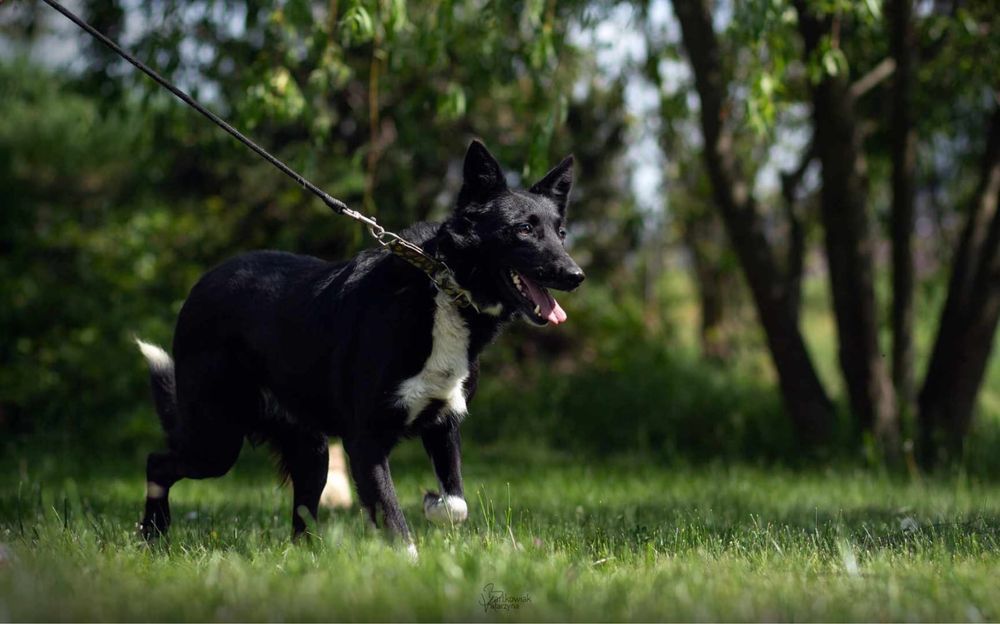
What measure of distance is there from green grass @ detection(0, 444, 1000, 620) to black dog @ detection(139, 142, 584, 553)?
1.08ft

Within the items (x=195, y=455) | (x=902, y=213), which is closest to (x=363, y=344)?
(x=195, y=455)

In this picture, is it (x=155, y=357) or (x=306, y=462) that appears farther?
(x=155, y=357)

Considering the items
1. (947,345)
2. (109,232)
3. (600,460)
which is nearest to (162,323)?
(109,232)

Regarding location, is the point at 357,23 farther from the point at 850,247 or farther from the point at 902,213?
the point at 902,213

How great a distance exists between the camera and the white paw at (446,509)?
14.5 ft

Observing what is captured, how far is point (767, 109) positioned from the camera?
6812mm

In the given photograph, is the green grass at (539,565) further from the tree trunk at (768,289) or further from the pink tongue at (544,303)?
the tree trunk at (768,289)

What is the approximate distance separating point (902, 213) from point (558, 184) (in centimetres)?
548

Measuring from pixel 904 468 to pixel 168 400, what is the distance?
5.64 meters

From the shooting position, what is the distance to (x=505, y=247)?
14.7 feet

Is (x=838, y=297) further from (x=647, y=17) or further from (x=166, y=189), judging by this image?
(x=166, y=189)

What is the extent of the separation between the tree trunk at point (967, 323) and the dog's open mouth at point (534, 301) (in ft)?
18.4

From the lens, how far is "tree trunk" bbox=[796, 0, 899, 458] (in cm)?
874

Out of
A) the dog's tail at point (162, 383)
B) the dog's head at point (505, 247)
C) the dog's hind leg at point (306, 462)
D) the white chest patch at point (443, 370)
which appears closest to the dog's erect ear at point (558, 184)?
the dog's head at point (505, 247)
